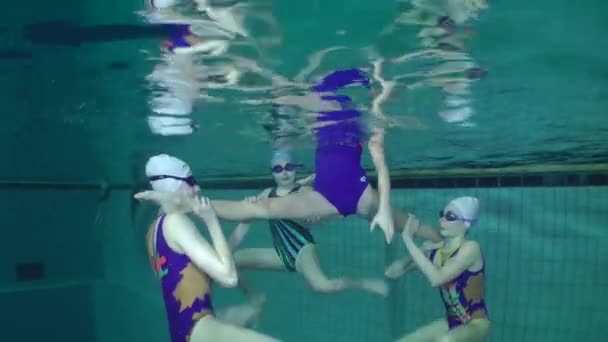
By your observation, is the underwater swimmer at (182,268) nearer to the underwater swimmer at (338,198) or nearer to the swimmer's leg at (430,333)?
the underwater swimmer at (338,198)

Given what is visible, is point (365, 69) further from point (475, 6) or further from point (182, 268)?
point (182, 268)

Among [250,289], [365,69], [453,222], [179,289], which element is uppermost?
[365,69]

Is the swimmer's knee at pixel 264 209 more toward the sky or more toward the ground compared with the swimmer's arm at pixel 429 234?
more toward the sky

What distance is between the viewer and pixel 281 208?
7398 millimetres

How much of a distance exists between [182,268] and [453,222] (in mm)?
3813

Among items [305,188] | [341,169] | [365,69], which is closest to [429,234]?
[341,169]

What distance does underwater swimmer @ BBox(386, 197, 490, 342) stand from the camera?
7.20 m

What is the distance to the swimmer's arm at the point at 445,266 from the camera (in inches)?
279

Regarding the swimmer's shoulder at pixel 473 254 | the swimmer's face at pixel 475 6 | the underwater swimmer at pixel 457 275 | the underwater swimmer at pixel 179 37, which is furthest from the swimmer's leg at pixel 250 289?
→ the swimmer's face at pixel 475 6

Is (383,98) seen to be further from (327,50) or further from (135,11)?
(135,11)

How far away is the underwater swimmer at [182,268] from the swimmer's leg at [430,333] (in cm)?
257

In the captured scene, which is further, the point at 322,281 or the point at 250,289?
the point at 322,281

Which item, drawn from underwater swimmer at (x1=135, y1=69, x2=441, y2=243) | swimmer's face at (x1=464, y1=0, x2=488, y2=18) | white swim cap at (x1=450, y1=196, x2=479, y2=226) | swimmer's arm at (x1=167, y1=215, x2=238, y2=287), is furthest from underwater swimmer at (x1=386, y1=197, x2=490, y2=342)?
swimmer's face at (x1=464, y1=0, x2=488, y2=18)

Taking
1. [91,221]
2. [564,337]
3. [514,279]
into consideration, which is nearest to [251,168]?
[91,221]
